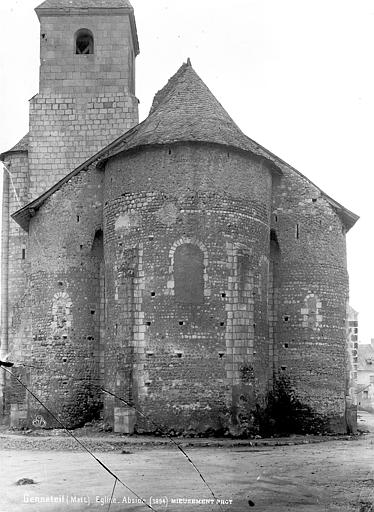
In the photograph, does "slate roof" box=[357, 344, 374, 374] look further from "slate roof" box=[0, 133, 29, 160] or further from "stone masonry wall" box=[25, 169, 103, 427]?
"stone masonry wall" box=[25, 169, 103, 427]

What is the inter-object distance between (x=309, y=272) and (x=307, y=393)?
414 cm

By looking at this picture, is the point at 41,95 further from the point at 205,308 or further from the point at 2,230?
the point at 205,308

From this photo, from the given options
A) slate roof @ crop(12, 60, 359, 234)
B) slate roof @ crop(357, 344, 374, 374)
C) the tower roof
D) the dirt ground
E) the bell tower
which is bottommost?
the dirt ground

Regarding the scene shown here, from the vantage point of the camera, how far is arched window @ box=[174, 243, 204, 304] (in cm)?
2505

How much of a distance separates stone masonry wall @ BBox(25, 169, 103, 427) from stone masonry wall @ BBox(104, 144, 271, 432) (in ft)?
6.30

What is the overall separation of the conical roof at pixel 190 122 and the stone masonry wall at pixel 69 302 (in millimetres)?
3145

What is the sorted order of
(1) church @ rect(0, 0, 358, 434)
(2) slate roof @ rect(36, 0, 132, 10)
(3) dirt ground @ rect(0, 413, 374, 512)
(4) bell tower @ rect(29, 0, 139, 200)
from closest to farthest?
1. (3) dirt ground @ rect(0, 413, 374, 512)
2. (1) church @ rect(0, 0, 358, 434)
3. (4) bell tower @ rect(29, 0, 139, 200)
4. (2) slate roof @ rect(36, 0, 132, 10)

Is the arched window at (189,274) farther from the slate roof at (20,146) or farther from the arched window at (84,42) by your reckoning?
the arched window at (84,42)

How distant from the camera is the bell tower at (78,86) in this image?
113ft

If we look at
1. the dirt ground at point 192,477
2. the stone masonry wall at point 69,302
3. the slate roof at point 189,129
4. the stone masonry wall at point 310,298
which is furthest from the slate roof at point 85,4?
the dirt ground at point 192,477

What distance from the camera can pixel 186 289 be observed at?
987 inches

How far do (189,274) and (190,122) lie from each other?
5047 millimetres

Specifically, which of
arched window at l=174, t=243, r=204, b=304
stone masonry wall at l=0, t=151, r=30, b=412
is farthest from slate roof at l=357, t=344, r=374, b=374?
arched window at l=174, t=243, r=204, b=304

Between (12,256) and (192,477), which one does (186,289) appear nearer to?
(192,477)
